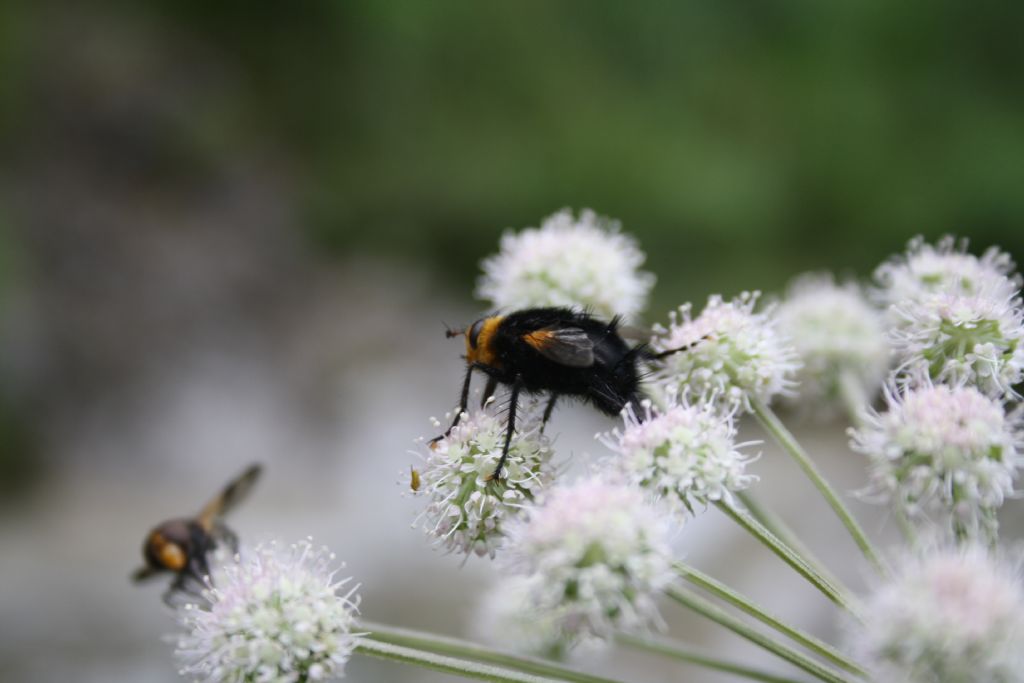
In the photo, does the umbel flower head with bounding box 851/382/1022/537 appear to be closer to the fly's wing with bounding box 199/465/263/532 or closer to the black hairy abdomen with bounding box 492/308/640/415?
the black hairy abdomen with bounding box 492/308/640/415

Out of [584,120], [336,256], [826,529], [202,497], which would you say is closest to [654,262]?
[584,120]

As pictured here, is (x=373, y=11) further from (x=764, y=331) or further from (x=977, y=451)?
(x=977, y=451)

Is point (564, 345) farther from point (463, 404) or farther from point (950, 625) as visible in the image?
point (950, 625)

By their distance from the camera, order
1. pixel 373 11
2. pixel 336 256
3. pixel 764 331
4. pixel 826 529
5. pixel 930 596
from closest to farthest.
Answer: pixel 930 596 → pixel 764 331 → pixel 826 529 → pixel 373 11 → pixel 336 256

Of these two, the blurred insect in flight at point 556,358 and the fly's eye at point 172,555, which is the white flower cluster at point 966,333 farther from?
the fly's eye at point 172,555

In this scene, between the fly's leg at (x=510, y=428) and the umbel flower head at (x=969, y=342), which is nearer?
the fly's leg at (x=510, y=428)

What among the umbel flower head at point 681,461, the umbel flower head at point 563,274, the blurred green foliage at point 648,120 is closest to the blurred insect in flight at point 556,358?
the umbel flower head at point 681,461

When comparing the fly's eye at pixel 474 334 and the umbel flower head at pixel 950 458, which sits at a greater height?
the fly's eye at pixel 474 334
